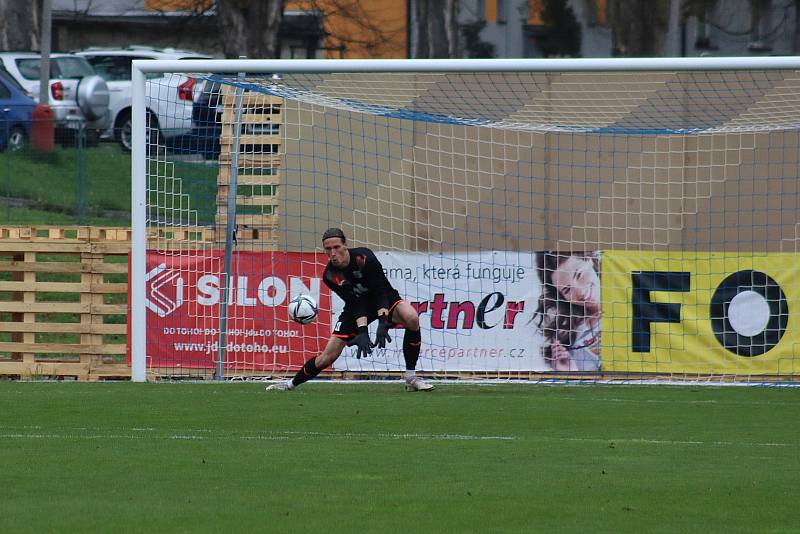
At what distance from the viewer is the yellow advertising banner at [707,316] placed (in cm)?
1590

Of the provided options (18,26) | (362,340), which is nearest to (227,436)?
(362,340)

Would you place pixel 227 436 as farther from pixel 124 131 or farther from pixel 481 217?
pixel 124 131

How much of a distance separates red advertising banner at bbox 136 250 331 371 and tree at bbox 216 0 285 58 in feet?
55.0

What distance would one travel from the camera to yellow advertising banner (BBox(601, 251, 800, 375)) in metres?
15.9

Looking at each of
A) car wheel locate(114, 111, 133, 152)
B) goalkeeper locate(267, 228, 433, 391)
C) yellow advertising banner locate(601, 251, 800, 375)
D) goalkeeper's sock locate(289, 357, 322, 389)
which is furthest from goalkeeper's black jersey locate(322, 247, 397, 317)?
car wheel locate(114, 111, 133, 152)

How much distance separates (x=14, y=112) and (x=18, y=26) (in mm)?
10854

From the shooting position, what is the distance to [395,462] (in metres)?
9.08

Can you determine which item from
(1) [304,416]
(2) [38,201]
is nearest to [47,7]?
(2) [38,201]

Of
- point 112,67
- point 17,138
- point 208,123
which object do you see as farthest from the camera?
point 112,67

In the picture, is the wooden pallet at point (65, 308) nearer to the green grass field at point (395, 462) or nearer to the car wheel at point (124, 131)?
the green grass field at point (395, 462)

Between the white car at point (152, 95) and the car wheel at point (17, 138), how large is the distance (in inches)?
68.1

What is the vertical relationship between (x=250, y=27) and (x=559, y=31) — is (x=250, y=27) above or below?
below

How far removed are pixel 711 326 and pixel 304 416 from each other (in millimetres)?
5930

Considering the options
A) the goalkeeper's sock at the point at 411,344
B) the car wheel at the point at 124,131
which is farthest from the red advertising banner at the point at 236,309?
the car wheel at the point at 124,131
